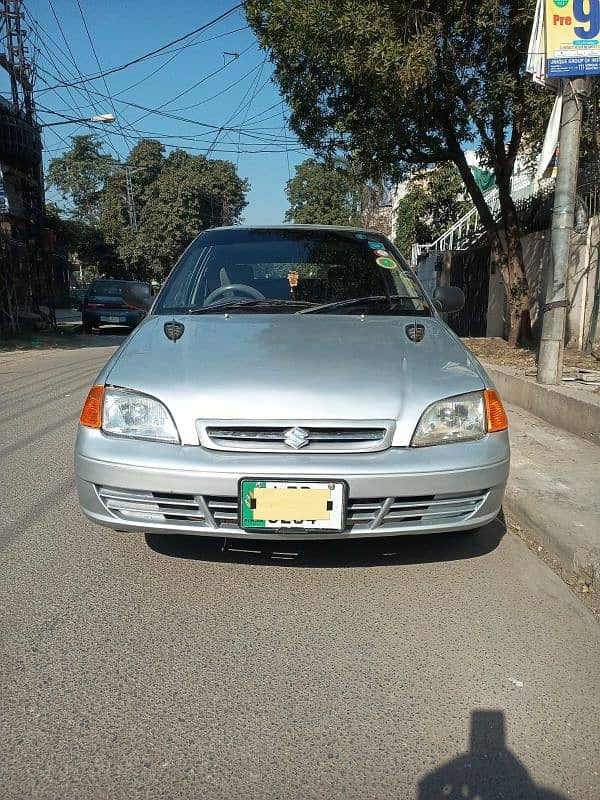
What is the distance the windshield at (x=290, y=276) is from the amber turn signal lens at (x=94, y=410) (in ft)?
3.10

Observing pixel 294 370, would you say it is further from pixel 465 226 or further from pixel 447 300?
pixel 465 226

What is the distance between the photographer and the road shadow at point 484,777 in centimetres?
179

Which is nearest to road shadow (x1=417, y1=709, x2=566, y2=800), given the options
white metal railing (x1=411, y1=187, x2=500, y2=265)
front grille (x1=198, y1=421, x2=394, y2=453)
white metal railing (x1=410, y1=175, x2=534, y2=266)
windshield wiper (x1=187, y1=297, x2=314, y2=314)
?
front grille (x1=198, y1=421, x2=394, y2=453)

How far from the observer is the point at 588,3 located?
5.66 metres

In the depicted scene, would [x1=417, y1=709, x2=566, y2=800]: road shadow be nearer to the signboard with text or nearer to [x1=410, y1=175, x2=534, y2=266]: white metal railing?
the signboard with text

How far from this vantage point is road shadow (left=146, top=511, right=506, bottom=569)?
3.16 m

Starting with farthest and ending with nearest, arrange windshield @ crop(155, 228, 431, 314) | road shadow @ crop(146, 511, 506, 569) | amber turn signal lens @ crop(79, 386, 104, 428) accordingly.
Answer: windshield @ crop(155, 228, 431, 314) < road shadow @ crop(146, 511, 506, 569) < amber turn signal lens @ crop(79, 386, 104, 428)

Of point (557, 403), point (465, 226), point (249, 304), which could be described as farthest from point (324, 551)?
point (465, 226)

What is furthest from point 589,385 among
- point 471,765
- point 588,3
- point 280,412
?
point 471,765

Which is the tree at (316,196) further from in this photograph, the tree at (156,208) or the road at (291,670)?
the road at (291,670)

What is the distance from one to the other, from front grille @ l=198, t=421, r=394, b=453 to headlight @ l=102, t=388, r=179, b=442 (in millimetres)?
158

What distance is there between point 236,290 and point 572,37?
3.98 meters

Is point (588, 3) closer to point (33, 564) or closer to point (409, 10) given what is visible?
point (409, 10)

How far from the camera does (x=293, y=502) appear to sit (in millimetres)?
2586
